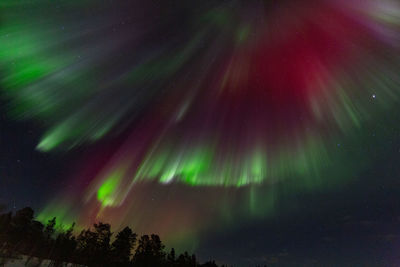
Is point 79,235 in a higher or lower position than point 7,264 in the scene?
higher

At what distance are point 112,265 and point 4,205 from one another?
2991cm

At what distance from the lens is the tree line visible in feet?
225

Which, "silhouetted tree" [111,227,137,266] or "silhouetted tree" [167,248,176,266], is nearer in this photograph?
"silhouetted tree" [111,227,137,266]

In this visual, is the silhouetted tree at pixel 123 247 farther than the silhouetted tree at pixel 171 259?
No

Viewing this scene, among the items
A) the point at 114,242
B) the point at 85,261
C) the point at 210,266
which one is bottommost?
the point at 85,261

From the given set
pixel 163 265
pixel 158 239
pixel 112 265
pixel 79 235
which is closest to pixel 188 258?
pixel 163 265

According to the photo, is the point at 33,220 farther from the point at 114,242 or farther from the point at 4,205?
the point at 114,242

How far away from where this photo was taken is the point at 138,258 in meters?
76.9

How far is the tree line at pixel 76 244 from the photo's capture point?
→ 225 ft

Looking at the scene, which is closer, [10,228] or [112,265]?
[10,228]

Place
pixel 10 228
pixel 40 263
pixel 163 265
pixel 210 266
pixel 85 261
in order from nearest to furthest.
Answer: pixel 40 263
pixel 10 228
pixel 85 261
pixel 163 265
pixel 210 266

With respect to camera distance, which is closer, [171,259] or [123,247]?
[123,247]

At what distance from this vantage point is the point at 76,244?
75.4m

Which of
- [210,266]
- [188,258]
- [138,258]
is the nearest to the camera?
[138,258]
